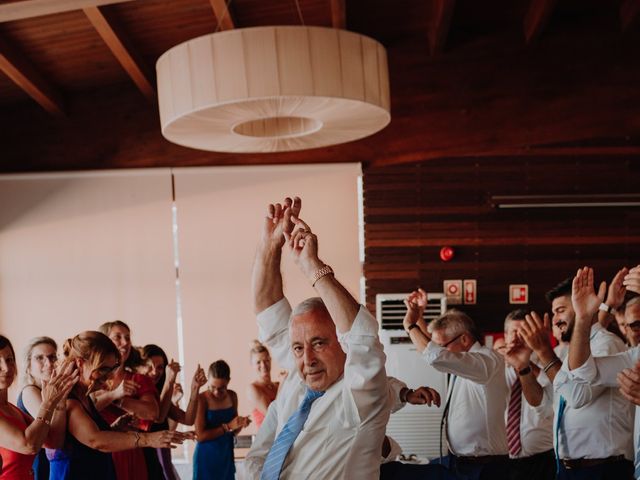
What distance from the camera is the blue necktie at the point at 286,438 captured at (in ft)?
8.02

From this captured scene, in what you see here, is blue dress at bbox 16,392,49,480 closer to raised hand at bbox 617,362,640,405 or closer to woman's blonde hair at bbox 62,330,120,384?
woman's blonde hair at bbox 62,330,120,384

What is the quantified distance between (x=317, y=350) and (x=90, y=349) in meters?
1.61

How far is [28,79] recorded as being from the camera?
7.82m

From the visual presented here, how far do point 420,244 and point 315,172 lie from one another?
52.7 inches

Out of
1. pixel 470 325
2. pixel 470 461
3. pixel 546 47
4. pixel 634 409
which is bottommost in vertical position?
pixel 470 461

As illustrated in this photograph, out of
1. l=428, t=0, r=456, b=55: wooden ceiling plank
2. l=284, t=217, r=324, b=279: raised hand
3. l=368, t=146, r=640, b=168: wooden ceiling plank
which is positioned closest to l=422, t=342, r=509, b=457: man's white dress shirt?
l=284, t=217, r=324, b=279: raised hand

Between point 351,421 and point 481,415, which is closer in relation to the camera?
point 351,421

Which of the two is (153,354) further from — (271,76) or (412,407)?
(412,407)

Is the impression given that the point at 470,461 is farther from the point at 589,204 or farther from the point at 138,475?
the point at 589,204

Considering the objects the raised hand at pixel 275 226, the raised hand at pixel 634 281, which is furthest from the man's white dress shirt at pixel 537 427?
the raised hand at pixel 275 226

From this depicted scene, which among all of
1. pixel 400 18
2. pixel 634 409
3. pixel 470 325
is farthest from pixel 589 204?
pixel 634 409

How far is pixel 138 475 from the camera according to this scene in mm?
4516

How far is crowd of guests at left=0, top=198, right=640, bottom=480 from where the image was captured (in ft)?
7.86

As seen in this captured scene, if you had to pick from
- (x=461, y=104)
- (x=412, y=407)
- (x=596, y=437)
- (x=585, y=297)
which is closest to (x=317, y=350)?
(x=585, y=297)
